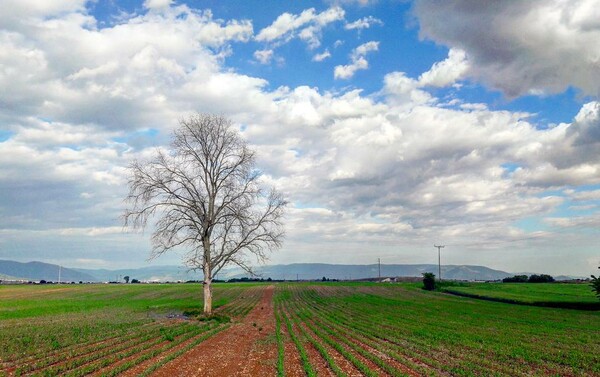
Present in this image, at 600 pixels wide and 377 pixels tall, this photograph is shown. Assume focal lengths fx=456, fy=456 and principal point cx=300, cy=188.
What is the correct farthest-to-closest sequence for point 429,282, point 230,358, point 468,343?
point 429,282 → point 468,343 → point 230,358

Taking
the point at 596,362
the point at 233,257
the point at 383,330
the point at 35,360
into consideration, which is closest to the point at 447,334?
the point at 383,330

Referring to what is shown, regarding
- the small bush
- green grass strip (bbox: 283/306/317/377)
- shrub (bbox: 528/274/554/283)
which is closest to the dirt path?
green grass strip (bbox: 283/306/317/377)

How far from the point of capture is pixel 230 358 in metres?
21.1

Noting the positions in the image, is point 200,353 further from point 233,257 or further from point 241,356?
point 233,257

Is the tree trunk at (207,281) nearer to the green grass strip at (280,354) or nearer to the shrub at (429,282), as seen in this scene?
the green grass strip at (280,354)

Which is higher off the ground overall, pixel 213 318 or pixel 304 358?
pixel 304 358

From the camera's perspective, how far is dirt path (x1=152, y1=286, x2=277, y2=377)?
17.9 m

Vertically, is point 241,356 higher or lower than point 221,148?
lower

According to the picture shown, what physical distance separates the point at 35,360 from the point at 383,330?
21565mm

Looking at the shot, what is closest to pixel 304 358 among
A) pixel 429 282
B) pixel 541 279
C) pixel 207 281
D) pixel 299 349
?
pixel 299 349

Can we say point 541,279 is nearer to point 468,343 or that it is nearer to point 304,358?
point 468,343

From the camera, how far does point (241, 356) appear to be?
2164 cm

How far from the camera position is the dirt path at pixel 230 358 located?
705 inches

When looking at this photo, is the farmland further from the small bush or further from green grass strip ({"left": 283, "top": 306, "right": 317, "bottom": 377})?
the small bush
